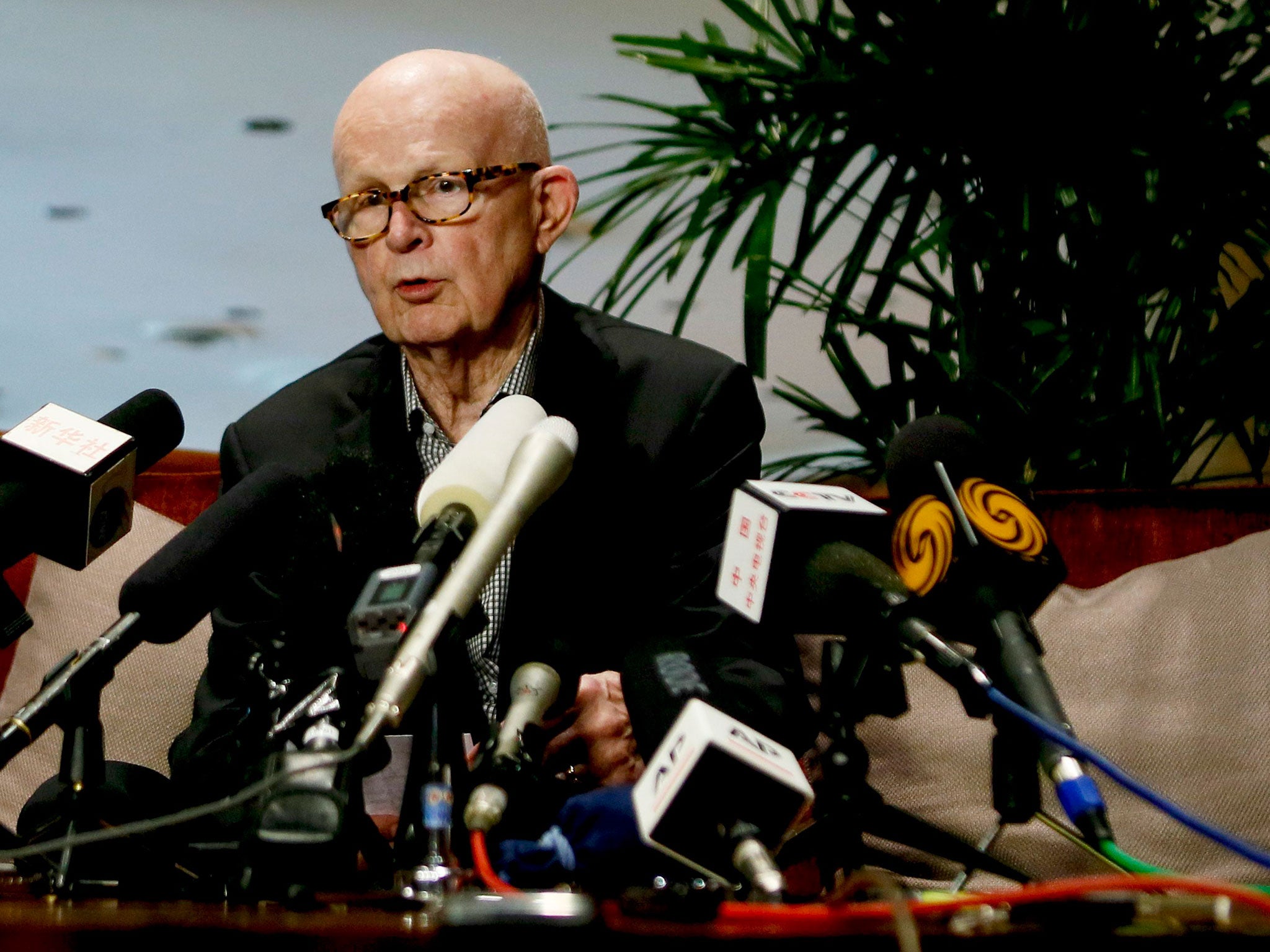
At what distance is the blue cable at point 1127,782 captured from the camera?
56 centimetres

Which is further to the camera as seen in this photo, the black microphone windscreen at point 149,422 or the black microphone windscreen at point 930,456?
the black microphone windscreen at point 149,422

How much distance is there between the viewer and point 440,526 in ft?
2.55

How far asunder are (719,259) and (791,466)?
3.21 feet

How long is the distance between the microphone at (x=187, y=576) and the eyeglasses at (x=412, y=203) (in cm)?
66

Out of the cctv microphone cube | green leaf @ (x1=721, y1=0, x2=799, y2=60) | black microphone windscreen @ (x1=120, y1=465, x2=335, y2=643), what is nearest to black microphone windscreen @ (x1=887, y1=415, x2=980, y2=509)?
black microphone windscreen @ (x1=120, y1=465, x2=335, y2=643)

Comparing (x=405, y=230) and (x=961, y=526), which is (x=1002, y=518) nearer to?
(x=961, y=526)

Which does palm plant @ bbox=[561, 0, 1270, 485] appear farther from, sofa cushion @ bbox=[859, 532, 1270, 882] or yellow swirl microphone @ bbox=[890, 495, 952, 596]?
yellow swirl microphone @ bbox=[890, 495, 952, 596]

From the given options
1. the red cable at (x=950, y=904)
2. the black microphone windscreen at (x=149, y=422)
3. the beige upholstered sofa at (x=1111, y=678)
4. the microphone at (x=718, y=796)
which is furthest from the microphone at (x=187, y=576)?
the beige upholstered sofa at (x=1111, y=678)

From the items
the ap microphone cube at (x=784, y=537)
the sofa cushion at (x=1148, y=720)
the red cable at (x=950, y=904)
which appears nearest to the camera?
the red cable at (x=950, y=904)

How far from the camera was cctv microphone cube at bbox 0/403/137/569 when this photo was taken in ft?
2.73

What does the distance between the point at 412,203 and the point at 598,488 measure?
1.48ft

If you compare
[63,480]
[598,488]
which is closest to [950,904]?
[63,480]

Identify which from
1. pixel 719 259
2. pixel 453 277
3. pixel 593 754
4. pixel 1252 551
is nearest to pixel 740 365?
pixel 453 277

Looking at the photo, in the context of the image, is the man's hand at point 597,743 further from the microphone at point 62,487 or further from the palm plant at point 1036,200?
the palm plant at point 1036,200
